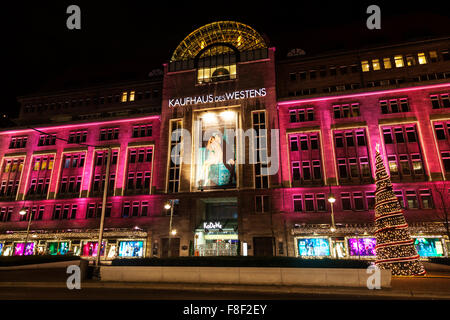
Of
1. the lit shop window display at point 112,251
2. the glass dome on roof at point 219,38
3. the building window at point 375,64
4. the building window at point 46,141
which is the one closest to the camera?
the lit shop window display at point 112,251

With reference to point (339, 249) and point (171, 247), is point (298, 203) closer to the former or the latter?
point (339, 249)

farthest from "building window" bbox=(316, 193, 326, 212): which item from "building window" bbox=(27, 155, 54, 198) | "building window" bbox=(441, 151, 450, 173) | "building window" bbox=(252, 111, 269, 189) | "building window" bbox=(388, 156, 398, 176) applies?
"building window" bbox=(27, 155, 54, 198)

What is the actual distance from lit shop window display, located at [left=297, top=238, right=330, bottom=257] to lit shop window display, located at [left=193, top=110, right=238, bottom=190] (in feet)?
41.5

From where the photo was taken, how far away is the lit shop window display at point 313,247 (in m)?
36.6

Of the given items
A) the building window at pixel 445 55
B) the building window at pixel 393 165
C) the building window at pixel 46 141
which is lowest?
the building window at pixel 393 165

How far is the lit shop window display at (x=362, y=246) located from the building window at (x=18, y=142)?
58.7m

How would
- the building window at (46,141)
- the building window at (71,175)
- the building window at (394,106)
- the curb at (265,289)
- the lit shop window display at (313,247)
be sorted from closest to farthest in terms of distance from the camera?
the curb at (265,289), the lit shop window display at (313,247), the building window at (394,106), the building window at (71,175), the building window at (46,141)

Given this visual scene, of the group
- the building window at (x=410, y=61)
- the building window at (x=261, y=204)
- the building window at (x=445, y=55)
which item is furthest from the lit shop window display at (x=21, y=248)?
the building window at (x=445, y=55)

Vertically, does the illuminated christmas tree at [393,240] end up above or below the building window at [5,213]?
below

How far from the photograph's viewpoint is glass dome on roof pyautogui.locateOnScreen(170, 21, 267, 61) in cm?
4728

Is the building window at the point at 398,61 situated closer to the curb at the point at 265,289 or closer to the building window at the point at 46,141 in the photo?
the curb at the point at 265,289

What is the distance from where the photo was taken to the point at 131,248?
4225cm

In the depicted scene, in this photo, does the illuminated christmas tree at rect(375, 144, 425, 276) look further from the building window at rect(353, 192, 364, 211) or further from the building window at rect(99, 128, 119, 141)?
the building window at rect(99, 128, 119, 141)

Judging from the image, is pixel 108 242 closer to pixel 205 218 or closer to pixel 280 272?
pixel 205 218
